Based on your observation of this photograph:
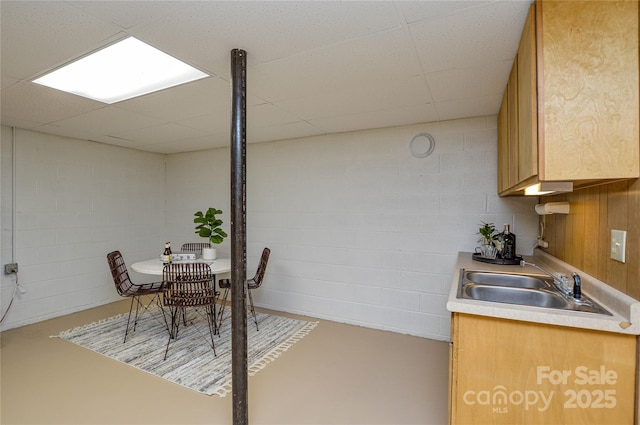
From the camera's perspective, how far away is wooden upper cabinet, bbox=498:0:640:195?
121cm

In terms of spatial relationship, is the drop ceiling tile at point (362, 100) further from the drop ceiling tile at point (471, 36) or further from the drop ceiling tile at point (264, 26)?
the drop ceiling tile at point (264, 26)

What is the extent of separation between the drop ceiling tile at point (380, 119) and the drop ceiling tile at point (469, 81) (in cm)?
31

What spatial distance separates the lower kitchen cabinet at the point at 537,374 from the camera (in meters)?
1.21

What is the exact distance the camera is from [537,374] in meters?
1.32

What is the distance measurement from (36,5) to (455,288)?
8.24 feet

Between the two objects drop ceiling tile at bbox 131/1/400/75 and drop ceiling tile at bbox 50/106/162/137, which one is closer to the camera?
drop ceiling tile at bbox 131/1/400/75

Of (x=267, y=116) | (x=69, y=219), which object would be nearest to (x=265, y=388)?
(x=267, y=116)

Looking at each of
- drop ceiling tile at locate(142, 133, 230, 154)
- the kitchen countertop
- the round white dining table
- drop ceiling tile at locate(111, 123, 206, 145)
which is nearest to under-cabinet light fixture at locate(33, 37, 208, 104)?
drop ceiling tile at locate(111, 123, 206, 145)

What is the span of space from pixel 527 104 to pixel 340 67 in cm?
111

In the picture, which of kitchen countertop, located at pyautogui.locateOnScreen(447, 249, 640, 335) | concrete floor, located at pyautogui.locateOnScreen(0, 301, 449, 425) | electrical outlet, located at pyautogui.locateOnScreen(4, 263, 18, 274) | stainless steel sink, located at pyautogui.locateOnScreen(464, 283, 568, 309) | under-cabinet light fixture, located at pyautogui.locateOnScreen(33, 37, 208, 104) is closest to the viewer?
kitchen countertop, located at pyautogui.locateOnScreen(447, 249, 640, 335)

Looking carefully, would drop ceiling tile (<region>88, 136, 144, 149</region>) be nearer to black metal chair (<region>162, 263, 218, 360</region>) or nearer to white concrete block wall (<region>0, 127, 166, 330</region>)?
white concrete block wall (<region>0, 127, 166, 330</region>)

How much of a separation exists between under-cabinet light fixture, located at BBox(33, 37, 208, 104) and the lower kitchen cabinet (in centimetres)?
236

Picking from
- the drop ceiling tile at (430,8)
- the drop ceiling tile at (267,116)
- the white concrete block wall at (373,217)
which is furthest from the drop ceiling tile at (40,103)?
the drop ceiling tile at (430,8)

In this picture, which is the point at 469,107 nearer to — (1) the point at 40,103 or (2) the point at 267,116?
(2) the point at 267,116
